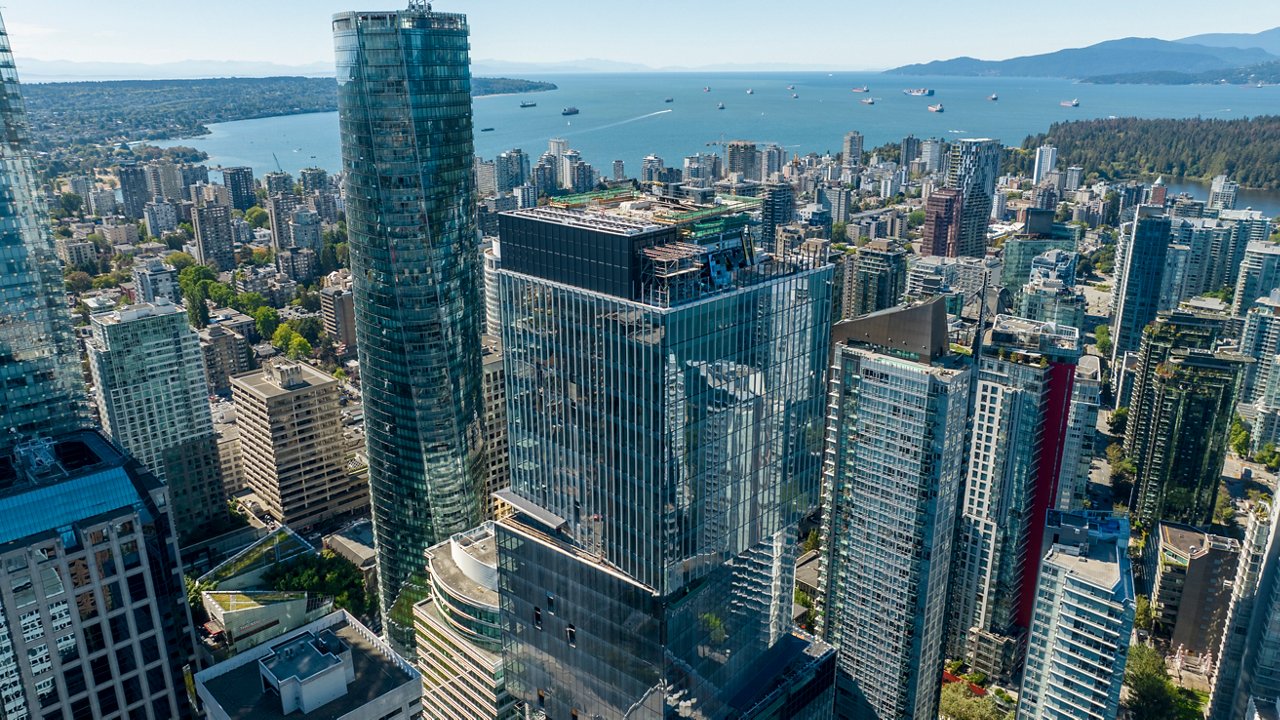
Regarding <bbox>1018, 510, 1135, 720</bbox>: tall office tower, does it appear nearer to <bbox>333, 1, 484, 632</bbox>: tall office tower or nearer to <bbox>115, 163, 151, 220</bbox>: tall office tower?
<bbox>333, 1, 484, 632</bbox>: tall office tower

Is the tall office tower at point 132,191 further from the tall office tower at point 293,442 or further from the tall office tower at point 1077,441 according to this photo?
the tall office tower at point 1077,441

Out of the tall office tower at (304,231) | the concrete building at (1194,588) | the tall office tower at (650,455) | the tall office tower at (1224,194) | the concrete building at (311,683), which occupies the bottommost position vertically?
the concrete building at (1194,588)

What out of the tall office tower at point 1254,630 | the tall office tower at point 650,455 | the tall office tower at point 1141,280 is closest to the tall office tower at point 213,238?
the tall office tower at point 650,455

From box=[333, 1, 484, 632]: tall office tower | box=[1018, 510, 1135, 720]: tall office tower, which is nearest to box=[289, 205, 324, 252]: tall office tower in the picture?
box=[333, 1, 484, 632]: tall office tower

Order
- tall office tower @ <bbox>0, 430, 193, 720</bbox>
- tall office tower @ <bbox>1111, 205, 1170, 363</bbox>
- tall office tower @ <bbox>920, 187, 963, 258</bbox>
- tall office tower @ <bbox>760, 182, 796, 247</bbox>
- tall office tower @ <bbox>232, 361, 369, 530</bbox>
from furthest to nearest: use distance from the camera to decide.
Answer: tall office tower @ <bbox>920, 187, 963, 258</bbox> → tall office tower @ <bbox>760, 182, 796, 247</bbox> → tall office tower @ <bbox>1111, 205, 1170, 363</bbox> → tall office tower @ <bbox>232, 361, 369, 530</bbox> → tall office tower @ <bbox>0, 430, 193, 720</bbox>

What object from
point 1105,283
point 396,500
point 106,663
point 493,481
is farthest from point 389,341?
point 1105,283

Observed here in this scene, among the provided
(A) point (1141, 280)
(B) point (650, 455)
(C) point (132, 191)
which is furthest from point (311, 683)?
(C) point (132, 191)
